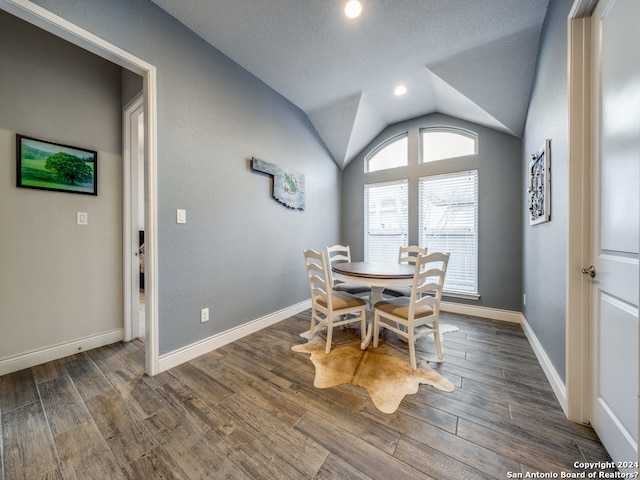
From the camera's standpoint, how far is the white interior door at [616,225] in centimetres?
93

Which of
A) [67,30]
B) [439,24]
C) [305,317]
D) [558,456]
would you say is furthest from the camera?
[305,317]

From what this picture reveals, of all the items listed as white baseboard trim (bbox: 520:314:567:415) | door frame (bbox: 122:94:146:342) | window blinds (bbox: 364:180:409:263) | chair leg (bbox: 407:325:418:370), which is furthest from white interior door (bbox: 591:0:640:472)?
door frame (bbox: 122:94:146:342)

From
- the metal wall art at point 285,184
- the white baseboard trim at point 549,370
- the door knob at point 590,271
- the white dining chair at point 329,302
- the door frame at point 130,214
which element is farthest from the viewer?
the metal wall art at point 285,184

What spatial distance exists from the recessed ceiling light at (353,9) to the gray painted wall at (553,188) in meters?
1.32

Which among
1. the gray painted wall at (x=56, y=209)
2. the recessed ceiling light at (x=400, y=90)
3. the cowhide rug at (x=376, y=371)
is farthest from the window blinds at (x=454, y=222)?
the gray painted wall at (x=56, y=209)

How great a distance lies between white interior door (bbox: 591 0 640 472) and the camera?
0.93 metres

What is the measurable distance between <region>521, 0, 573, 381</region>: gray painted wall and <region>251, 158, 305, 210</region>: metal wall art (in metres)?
2.45

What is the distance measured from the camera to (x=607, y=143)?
1.12 meters

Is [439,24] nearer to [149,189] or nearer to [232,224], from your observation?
[232,224]

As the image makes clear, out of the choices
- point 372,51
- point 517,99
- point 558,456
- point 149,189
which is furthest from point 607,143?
point 149,189

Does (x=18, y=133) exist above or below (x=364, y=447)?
above

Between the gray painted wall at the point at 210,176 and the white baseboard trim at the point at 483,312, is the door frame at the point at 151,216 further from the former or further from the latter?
the white baseboard trim at the point at 483,312

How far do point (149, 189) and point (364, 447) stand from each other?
7.11 ft

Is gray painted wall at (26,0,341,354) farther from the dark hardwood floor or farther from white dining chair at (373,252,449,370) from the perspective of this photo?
white dining chair at (373,252,449,370)
